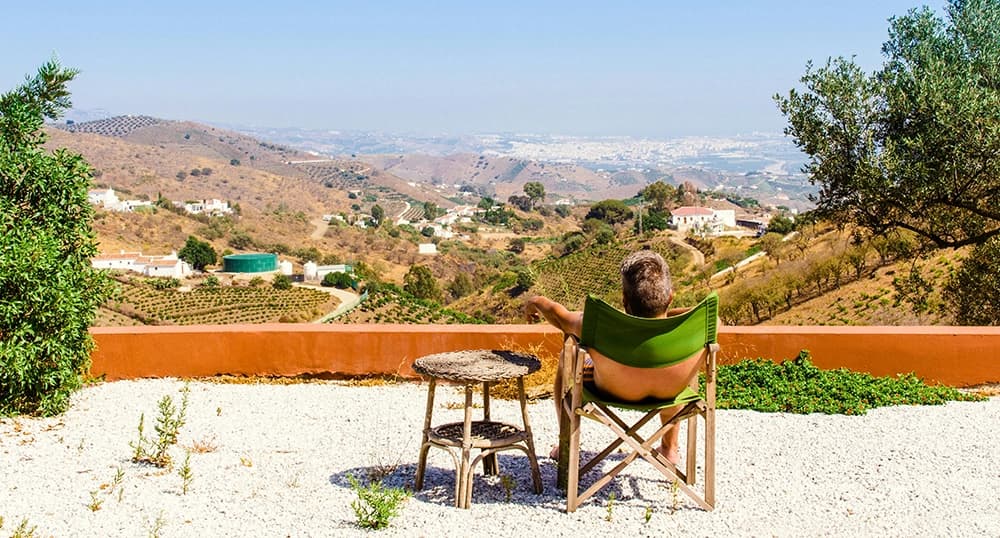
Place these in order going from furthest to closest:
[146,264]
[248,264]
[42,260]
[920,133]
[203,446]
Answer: [248,264] < [146,264] < [920,133] < [42,260] < [203,446]

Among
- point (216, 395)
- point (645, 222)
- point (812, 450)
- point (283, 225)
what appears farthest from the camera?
point (283, 225)

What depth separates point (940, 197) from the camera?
9.59 m

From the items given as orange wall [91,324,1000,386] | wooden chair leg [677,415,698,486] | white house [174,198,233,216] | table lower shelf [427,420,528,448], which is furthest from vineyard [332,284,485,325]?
white house [174,198,233,216]

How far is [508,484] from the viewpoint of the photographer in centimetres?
380

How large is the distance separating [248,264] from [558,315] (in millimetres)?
77005

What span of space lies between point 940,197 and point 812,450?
639 cm

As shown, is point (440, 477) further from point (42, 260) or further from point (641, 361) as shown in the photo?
point (42, 260)

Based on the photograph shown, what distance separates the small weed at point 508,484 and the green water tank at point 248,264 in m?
75.6

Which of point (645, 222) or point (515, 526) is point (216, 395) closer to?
point (515, 526)

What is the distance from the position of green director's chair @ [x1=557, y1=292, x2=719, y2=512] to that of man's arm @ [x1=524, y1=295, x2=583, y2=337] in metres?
0.06

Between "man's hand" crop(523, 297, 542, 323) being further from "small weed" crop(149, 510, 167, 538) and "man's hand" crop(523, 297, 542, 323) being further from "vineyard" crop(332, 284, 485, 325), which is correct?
"vineyard" crop(332, 284, 485, 325)

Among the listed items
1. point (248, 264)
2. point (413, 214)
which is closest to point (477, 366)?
point (248, 264)

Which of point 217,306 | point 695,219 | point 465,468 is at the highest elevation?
point 465,468

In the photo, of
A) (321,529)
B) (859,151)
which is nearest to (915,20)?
(859,151)
